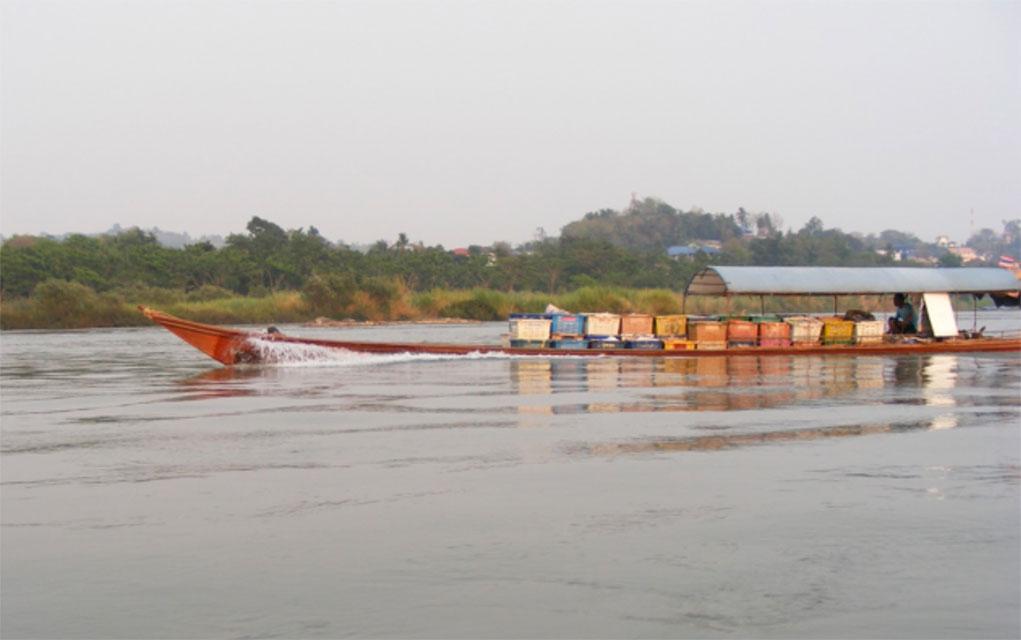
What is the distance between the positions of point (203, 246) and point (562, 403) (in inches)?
2186

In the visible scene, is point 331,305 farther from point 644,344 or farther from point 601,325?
point 644,344

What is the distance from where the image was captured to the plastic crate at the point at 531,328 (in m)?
27.0

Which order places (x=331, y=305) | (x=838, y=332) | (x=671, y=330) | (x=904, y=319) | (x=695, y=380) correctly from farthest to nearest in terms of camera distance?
(x=331, y=305) < (x=904, y=319) < (x=838, y=332) < (x=671, y=330) < (x=695, y=380)

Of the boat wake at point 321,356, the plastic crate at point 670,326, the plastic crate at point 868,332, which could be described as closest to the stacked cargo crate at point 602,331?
the plastic crate at point 670,326

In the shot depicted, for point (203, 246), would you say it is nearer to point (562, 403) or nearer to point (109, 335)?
point (109, 335)

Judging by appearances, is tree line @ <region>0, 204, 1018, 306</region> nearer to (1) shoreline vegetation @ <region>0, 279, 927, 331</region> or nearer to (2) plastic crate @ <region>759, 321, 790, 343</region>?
(1) shoreline vegetation @ <region>0, 279, 927, 331</region>

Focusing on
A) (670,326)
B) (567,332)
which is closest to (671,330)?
(670,326)

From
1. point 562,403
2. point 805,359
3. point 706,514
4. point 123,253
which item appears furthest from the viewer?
point 123,253

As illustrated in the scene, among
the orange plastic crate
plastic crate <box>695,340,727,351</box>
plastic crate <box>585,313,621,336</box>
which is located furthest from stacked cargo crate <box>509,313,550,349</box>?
the orange plastic crate

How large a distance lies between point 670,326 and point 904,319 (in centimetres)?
681

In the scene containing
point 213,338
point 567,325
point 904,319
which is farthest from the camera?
point 904,319

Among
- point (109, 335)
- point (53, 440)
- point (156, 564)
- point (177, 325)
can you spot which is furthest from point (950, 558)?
point (109, 335)

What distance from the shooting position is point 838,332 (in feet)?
90.2

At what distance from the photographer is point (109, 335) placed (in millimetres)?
47969
